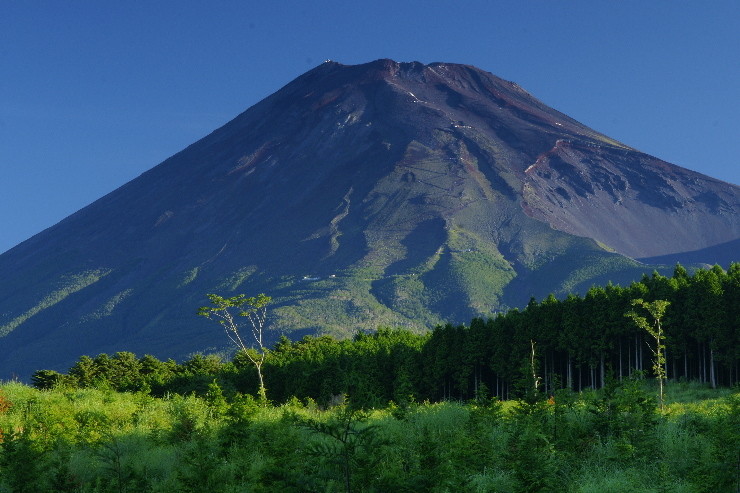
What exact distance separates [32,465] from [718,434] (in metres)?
18.4

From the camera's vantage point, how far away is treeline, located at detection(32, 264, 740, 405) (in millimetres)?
54906

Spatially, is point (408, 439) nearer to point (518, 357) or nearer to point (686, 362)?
point (518, 357)

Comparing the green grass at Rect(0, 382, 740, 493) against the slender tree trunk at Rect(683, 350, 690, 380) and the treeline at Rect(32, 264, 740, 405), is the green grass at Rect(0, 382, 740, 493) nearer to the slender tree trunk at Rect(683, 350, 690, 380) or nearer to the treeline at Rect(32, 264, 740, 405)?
the treeline at Rect(32, 264, 740, 405)

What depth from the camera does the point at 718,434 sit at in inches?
902

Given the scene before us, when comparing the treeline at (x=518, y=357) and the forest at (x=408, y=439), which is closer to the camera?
the forest at (x=408, y=439)

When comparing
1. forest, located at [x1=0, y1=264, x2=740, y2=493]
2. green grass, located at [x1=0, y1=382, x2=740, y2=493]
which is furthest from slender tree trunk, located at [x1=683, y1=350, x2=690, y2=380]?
green grass, located at [x1=0, y1=382, x2=740, y2=493]

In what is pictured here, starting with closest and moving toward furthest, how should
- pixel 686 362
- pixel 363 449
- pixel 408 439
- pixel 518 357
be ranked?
pixel 363 449 < pixel 408 439 < pixel 686 362 < pixel 518 357

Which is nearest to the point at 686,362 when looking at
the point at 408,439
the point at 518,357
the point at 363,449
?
the point at 518,357

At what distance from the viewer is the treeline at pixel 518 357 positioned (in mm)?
54906

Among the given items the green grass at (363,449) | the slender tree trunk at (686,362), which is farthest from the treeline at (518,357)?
the green grass at (363,449)

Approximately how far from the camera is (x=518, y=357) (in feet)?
205

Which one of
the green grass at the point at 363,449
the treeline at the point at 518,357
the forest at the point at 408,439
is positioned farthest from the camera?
the treeline at the point at 518,357

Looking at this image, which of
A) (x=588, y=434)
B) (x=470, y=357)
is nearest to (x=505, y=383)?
(x=470, y=357)

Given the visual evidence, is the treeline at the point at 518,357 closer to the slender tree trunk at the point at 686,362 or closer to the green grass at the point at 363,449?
the slender tree trunk at the point at 686,362
